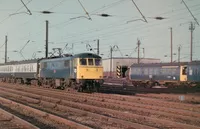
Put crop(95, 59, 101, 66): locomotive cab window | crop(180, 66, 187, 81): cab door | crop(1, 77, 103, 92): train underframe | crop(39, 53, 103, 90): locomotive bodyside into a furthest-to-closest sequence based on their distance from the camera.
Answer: crop(180, 66, 187, 81): cab door → crop(95, 59, 101, 66): locomotive cab window → crop(1, 77, 103, 92): train underframe → crop(39, 53, 103, 90): locomotive bodyside

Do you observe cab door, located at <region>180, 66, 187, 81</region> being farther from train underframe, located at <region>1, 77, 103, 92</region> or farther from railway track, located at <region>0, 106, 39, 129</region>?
railway track, located at <region>0, 106, 39, 129</region>

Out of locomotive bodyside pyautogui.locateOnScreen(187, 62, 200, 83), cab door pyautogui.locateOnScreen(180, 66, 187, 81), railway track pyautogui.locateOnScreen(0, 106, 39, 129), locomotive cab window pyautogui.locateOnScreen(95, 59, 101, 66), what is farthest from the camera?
cab door pyautogui.locateOnScreen(180, 66, 187, 81)

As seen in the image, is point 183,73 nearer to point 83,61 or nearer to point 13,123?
point 83,61

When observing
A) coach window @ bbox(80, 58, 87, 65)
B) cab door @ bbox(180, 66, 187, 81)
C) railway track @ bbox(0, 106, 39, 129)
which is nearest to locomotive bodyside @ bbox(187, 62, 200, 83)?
cab door @ bbox(180, 66, 187, 81)

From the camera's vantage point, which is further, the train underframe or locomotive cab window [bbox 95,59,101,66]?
locomotive cab window [bbox 95,59,101,66]

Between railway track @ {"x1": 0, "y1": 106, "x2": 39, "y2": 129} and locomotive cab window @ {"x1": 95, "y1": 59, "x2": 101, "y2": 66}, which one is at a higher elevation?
locomotive cab window @ {"x1": 95, "y1": 59, "x2": 101, "y2": 66}

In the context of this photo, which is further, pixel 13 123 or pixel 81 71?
pixel 81 71

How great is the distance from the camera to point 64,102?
744 inches

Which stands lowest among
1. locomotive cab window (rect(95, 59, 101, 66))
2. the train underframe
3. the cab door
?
the train underframe

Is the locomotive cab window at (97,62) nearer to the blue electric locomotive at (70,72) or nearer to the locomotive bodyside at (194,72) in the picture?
the blue electric locomotive at (70,72)

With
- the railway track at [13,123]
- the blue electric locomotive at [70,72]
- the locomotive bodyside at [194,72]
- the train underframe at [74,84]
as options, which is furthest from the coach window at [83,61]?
the locomotive bodyside at [194,72]

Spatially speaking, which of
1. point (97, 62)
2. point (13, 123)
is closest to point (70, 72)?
point (97, 62)

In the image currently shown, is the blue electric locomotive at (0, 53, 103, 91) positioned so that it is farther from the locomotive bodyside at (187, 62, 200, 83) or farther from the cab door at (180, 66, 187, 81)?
the cab door at (180, 66, 187, 81)

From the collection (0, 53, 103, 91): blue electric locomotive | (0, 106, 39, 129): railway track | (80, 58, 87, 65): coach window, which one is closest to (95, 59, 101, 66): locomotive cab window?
(0, 53, 103, 91): blue electric locomotive
